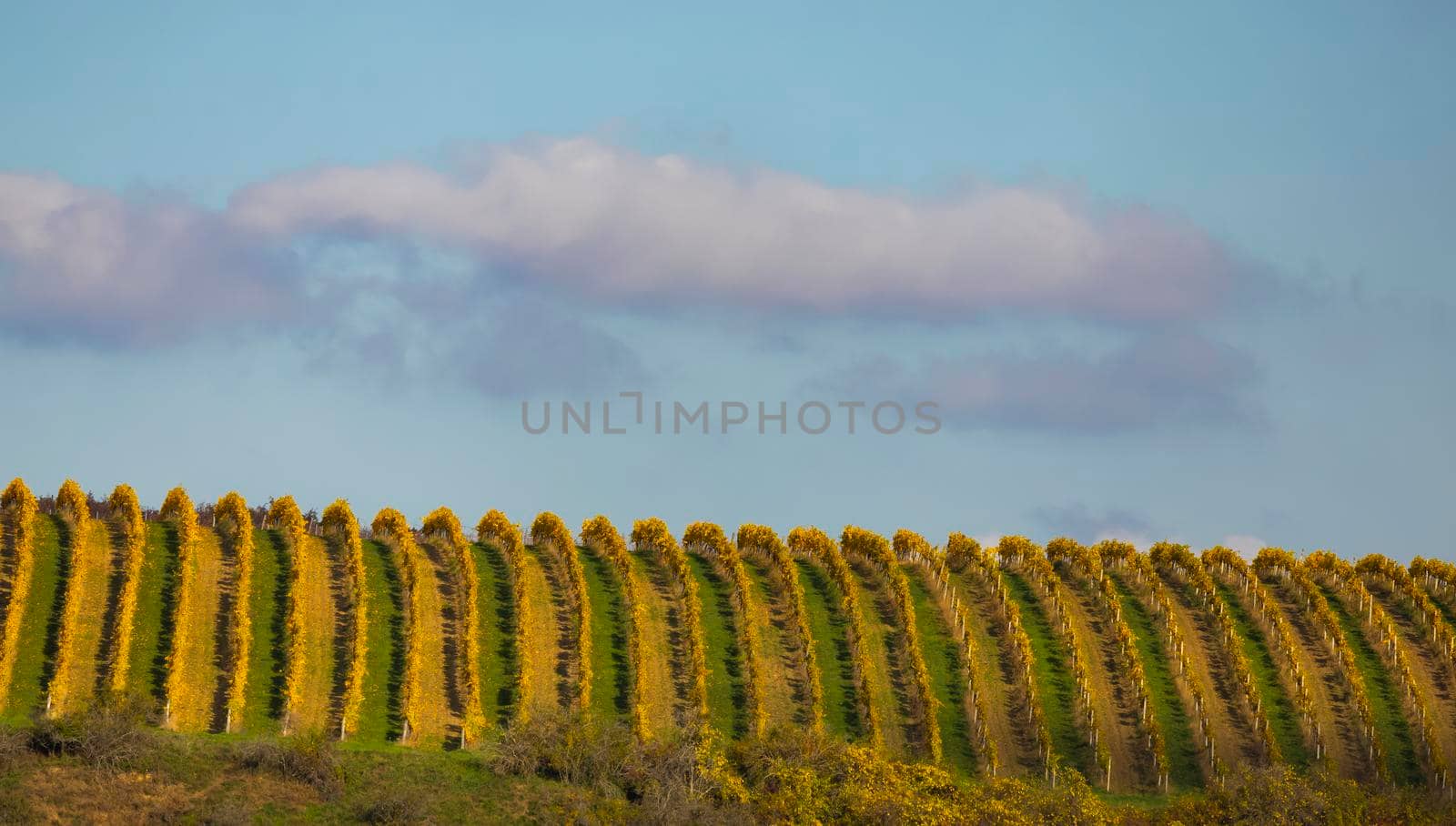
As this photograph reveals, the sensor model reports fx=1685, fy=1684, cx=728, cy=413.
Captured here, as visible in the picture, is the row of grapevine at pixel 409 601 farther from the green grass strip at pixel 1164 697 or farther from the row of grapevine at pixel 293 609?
the green grass strip at pixel 1164 697

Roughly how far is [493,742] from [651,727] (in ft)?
26.4

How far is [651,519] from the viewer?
96375 millimetres

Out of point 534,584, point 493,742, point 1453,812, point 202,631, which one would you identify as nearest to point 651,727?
point 493,742

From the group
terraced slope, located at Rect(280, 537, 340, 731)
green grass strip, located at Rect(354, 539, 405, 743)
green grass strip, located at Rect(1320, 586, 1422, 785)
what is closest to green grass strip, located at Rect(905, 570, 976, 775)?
green grass strip, located at Rect(1320, 586, 1422, 785)

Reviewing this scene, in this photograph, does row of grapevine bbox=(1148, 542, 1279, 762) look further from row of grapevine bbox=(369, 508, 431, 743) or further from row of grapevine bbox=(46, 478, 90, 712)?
row of grapevine bbox=(46, 478, 90, 712)

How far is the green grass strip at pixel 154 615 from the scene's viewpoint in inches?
2869

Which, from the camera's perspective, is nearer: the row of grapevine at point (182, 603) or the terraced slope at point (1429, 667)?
the row of grapevine at point (182, 603)

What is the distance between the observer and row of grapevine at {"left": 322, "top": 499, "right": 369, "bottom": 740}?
2874 inches

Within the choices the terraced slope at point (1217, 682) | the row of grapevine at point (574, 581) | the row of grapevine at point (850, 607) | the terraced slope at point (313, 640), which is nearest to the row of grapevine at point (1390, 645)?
the terraced slope at point (1217, 682)

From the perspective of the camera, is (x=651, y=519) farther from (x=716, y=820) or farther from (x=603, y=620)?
(x=716, y=820)

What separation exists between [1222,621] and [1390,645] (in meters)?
9.62

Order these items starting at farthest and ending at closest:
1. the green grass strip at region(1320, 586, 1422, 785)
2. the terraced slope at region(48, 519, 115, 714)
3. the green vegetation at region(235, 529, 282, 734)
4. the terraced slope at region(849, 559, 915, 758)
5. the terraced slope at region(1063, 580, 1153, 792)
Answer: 1. the green grass strip at region(1320, 586, 1422, 785)
2. the terraced slope at region(849, 559, 915, 758)
3. the terraced slope at region(1063, 580, 1153, 792)
4. the green vegetation at region(235, 529, 282, 734)
5. the terraced slope at region(48, 519, 115, 714)

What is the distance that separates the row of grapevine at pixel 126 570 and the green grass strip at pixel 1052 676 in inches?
1673

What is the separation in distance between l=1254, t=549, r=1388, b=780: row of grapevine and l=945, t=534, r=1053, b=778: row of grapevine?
1676cm
